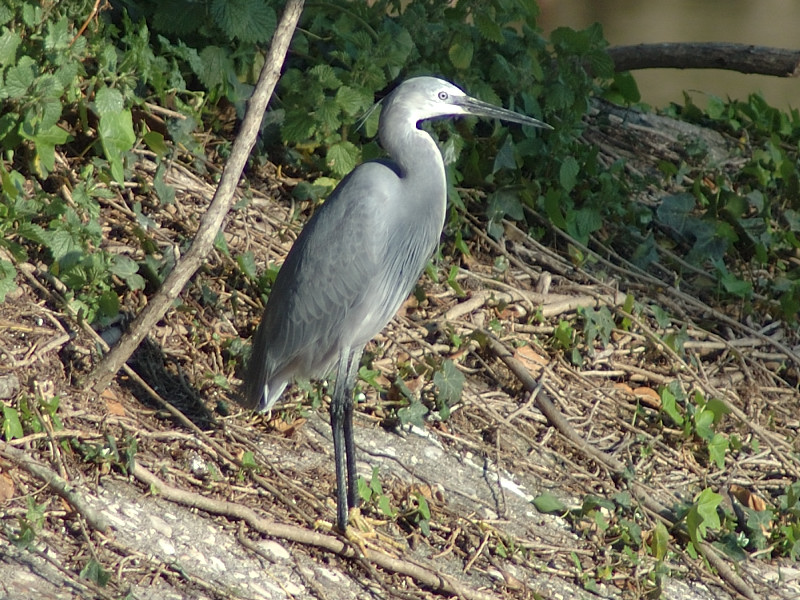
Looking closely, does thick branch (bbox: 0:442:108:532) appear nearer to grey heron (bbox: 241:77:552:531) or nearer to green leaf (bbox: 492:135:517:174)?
grey heron (bbox: 241:77:552:531)

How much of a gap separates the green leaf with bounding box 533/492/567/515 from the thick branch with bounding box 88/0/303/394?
145cm

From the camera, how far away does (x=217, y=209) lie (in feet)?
10.6

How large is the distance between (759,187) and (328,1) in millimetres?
2563

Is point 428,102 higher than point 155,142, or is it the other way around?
point 428,102

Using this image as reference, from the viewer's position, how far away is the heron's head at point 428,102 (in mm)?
3561

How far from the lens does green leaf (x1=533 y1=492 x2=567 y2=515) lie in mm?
3623

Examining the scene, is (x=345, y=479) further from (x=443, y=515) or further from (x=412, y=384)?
(x=412, y=384)

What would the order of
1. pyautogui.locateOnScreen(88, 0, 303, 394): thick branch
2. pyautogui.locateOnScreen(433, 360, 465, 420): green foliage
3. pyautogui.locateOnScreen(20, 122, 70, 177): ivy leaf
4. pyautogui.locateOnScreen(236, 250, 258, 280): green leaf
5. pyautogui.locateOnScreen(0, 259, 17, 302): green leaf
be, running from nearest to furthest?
1. pyautogui.locateOnScreen(88, 0, 303, 394): thick branch
2. pyautogui.locateOnScreen(0, 259, 17, 302): green leaf
3. pyautogui.locateOnScreen(20, 122, 70, 177): ivy leaf
4. pyautogui.locateOnScreen(433, 360, 465, 420): green foliage
5. pyautogui.locateOnScreen(236, 250, 258, 280): green leaf

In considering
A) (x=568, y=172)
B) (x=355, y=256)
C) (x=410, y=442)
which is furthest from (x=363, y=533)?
(x=568, y=172)

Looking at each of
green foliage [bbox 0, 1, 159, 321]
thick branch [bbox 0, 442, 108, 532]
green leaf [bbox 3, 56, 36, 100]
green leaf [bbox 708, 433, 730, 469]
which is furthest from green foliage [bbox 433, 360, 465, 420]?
green leaf [bbox 3, 56, 36, 100]

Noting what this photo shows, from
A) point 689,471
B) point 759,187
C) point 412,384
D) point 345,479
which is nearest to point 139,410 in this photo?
point 345,479

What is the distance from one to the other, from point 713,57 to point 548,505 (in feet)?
10.2

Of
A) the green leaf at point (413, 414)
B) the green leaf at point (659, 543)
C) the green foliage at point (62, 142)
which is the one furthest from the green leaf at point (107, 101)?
the green leaf at point (659, 543)

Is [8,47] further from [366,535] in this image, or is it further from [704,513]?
[704,513]
